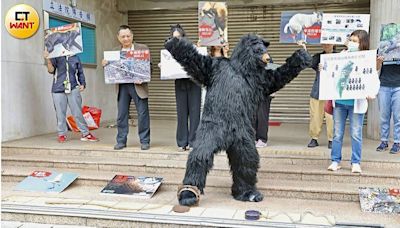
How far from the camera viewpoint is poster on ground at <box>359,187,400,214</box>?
3.52 meters

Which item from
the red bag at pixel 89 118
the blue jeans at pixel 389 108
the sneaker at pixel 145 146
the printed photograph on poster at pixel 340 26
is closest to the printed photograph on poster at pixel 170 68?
the sneaker at pixel 145 146

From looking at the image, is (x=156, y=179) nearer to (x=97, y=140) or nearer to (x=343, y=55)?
(x=97, y=140)

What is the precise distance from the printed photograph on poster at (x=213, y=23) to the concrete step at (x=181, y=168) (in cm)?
138

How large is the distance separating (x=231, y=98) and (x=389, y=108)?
253 cm

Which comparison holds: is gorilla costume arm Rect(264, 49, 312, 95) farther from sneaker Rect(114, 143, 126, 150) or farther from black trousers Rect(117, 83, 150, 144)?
sneaker Rect(114, 143, 126, 150)

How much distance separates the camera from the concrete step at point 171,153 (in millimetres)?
4492

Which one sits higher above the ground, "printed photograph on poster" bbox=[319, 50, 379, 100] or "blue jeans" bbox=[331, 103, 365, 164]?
"printed photograph on poster" bbox=[319, 50, 379, 100]

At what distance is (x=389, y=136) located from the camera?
216 inches

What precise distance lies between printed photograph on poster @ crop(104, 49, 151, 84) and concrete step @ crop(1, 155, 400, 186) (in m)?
0.99

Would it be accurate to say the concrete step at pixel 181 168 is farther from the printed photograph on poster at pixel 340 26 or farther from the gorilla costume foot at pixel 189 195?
the printed photograph on poster at pixel 340 26

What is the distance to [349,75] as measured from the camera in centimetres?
398

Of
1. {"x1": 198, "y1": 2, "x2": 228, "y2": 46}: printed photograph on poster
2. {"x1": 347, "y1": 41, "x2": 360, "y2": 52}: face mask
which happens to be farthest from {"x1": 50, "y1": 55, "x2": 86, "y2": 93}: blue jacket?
{"x1": 347, "y1": 41, "x2": 360, "y2": 52}: face mask

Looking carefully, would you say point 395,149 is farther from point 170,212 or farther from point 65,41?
point 65,41

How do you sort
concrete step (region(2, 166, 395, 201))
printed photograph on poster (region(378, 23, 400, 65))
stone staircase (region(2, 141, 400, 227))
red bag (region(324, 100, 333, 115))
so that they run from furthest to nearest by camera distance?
red bag (region(324, 100, 333, 115))
printed photograph on poster (region(378, 23, 400, 65))
concrete step (region(2, 166, 395, 201))
stone staircase (region(2, 141, 400, 227))
